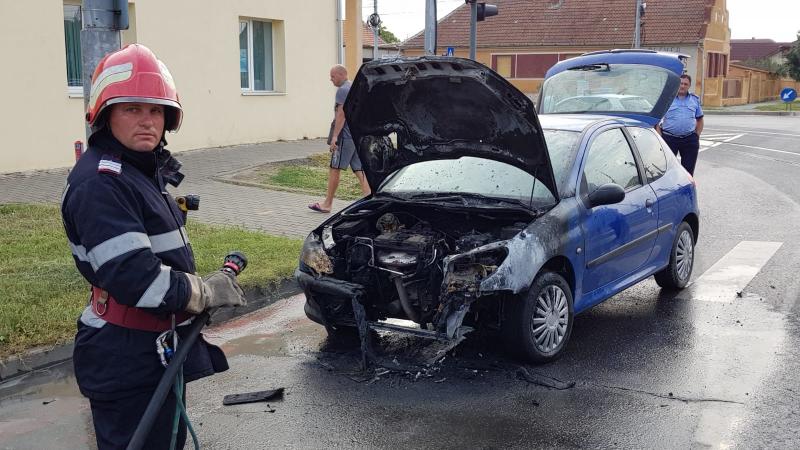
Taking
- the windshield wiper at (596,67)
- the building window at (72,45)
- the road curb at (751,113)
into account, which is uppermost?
the building window at (72,45)

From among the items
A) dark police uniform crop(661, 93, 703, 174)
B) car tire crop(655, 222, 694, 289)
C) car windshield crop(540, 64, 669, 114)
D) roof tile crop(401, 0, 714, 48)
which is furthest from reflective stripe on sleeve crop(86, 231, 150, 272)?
roof tile crop(401, 0, 714, 48)

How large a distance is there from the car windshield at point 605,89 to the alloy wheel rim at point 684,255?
3099 mm

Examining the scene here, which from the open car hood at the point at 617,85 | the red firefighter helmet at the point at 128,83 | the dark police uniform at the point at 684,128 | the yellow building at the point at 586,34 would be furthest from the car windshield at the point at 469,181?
the yellow building at the point at 586,34

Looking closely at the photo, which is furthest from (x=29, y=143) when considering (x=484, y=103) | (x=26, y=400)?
(x=484, y=103)

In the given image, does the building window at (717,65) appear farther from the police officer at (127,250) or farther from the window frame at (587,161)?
the police officer at (127,250)

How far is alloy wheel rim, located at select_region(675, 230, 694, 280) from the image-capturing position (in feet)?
23.7

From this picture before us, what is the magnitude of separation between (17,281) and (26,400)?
2002mm

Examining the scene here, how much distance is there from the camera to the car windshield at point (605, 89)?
10.2 meters

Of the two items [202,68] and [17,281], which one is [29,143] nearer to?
[202,68]

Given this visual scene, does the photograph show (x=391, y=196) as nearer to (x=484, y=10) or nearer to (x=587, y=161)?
(x=587, y=161)

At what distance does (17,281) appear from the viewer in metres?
6.68

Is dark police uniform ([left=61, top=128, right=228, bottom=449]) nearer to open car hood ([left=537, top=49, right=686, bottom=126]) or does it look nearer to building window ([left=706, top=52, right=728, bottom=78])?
open car hood ([left=537, top=49, right=686, bottom=126])

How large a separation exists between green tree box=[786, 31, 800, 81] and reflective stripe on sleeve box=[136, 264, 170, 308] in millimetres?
57857

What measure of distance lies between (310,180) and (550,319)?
8429 millimetres
